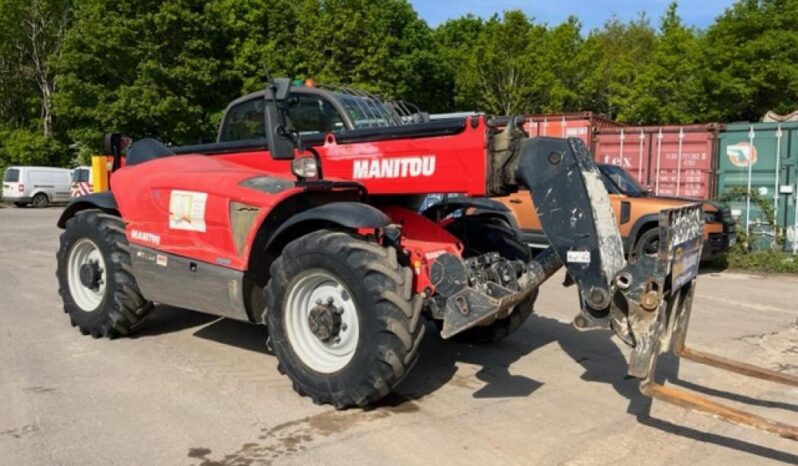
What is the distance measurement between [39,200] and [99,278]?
1173 inches

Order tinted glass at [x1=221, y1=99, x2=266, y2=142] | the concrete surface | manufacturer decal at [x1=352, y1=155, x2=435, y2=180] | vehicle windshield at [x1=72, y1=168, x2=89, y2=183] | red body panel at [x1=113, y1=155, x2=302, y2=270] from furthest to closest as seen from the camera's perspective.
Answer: vehicle windshield at [x1=72, y1=168, x2=89, y2=183] < tinted glass at [x1=221, y1=99, x2=266, y2=142] < red body panel at [x1=113, y1=155, x2=302, y2=270] < manufacturer decal at [x1=352, y1=155, x2=435, y2=180] < the concrete surface

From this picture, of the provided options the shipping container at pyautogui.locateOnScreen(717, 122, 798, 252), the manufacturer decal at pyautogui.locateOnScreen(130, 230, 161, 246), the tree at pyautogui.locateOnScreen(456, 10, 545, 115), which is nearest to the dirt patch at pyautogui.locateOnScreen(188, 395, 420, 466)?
the manufacturer decal at pyautogui.locateOnScreen(130, 230, 161, 246)

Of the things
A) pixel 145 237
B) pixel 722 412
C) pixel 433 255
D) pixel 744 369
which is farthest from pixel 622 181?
pixel 722 412

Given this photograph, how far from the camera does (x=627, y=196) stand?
42.3 ft

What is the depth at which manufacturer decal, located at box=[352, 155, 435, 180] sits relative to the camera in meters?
5.00

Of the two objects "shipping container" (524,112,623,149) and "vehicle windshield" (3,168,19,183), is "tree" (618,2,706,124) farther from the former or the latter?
"vehicle windshield" (3,168,19,183)

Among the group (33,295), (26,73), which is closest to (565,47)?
(26,73)

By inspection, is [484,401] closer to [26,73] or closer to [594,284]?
[594,284]

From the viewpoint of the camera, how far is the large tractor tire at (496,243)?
6281 mm

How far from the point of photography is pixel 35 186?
33.0m

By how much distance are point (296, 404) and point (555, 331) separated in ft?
11.2

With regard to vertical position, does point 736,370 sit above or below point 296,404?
above

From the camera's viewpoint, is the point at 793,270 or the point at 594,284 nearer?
the point at 594,284

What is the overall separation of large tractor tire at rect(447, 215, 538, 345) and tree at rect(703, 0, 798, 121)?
87.4 ft
